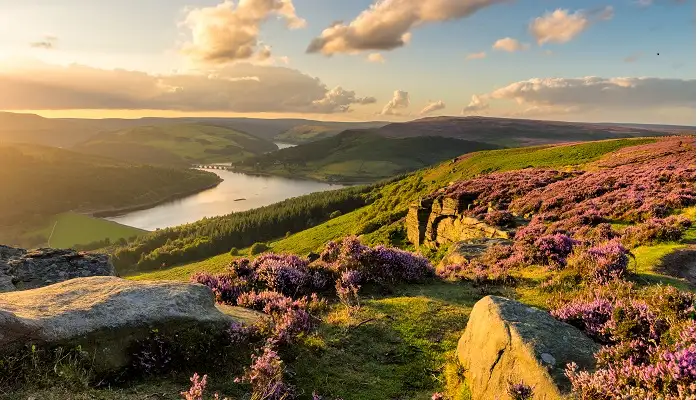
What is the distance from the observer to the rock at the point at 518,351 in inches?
207

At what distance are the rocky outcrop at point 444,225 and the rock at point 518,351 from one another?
51.4 ft

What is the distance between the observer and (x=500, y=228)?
23.6 meters

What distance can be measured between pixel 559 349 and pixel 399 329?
11.2 ft

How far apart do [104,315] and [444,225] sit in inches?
1125

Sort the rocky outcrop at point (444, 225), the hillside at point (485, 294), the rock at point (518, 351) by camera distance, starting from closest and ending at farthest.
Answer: the rock at point (518, 351) < the hillside at point (485, 294) < the rocky outcrop at point (444, 225)

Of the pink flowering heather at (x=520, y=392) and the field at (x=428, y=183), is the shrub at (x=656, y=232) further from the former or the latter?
the field at (x=428, y=183)

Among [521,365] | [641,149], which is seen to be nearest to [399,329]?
[521,365]

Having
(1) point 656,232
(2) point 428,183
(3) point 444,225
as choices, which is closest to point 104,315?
(1) point 656,232

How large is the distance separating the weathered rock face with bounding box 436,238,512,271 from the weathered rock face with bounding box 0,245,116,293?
44.5ft

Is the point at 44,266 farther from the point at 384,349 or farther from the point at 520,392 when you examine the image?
the point at 520,392

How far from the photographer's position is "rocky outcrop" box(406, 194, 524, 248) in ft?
81.1

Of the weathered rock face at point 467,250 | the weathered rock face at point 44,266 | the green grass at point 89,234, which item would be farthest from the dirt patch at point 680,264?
the green grass at point 89,234

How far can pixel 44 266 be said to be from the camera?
1346cm

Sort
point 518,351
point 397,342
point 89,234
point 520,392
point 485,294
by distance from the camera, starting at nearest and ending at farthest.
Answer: point 520,392
point 518,351
point 397,342
point 485,294
point 89,234
